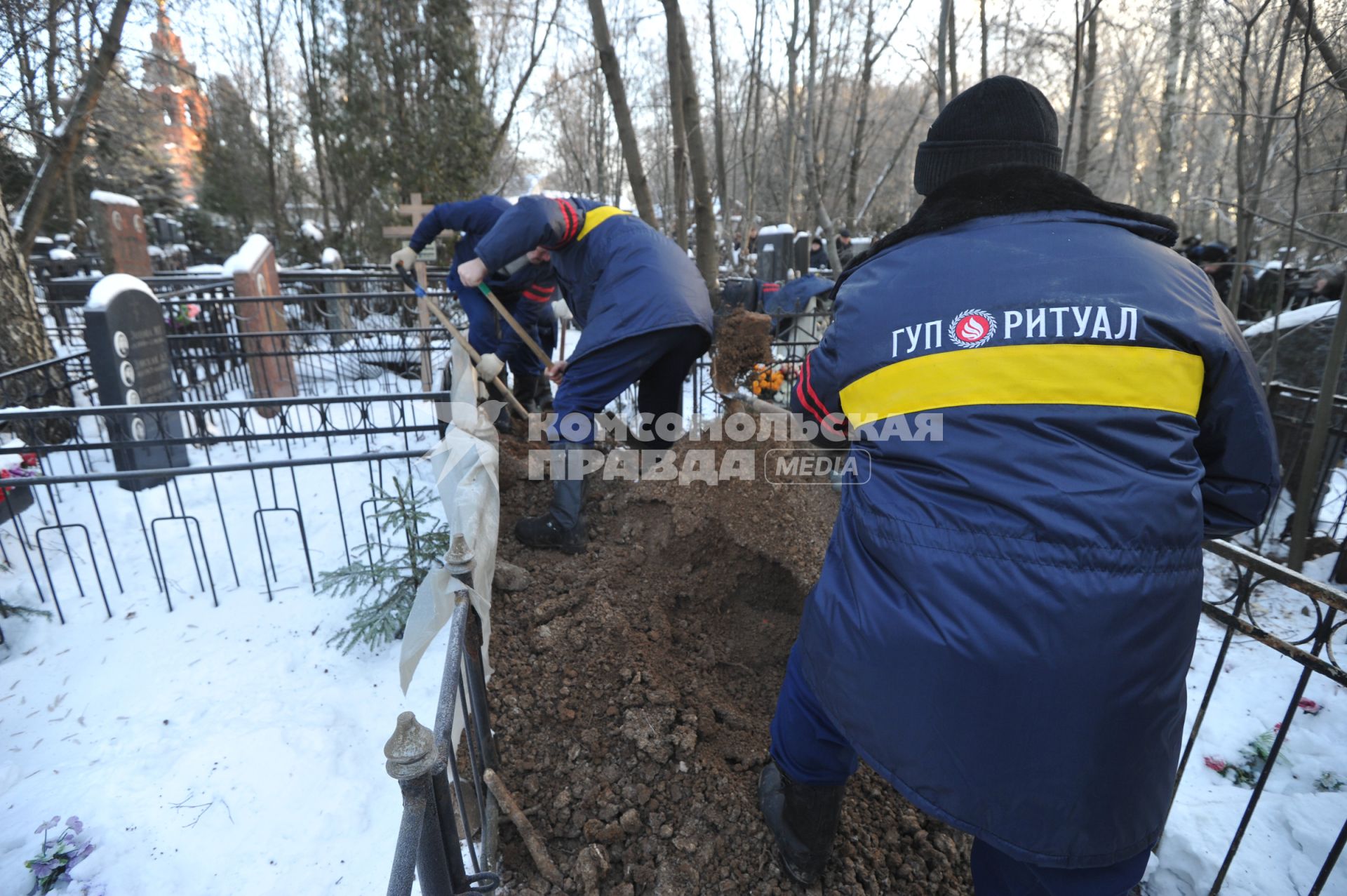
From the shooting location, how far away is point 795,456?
396 cm

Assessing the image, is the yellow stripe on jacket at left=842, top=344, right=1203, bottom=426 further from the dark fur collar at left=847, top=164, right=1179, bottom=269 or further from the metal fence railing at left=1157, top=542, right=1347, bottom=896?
the metal fence railing at left=1157, top=542, right=1347, bottom=896

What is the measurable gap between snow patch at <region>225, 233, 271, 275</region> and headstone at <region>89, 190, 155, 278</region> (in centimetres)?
219

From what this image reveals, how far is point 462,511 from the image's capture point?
2777mm

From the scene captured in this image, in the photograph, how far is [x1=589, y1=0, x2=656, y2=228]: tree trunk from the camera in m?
6.19

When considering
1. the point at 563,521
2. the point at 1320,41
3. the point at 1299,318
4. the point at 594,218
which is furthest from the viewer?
the point at 1299,318

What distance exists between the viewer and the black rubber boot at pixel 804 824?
167 centimetres

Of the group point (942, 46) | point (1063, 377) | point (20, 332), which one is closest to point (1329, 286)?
point (942, 46)

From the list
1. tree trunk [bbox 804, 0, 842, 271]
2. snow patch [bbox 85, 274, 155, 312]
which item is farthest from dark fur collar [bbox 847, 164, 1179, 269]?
tree trunk [bbox 804, 0, 842, 271]

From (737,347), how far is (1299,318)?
473 centimetres

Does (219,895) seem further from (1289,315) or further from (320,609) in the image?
(1289,315)

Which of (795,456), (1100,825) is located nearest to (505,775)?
(1100,825)

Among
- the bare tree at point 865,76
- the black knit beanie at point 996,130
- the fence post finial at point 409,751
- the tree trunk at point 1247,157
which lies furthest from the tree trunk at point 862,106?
the fence post finial at point 409,751

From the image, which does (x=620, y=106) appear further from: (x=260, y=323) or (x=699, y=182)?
(x=260, y=323)

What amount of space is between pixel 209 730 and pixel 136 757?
0.24 metres
